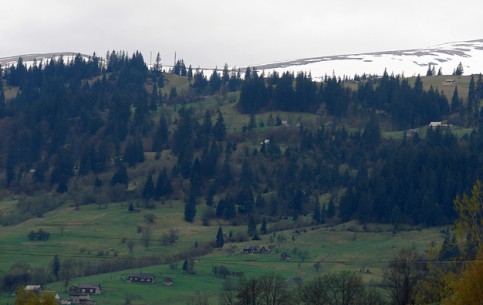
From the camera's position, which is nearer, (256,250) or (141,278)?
(141,278)

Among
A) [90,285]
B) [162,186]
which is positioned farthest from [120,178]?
[90,285]

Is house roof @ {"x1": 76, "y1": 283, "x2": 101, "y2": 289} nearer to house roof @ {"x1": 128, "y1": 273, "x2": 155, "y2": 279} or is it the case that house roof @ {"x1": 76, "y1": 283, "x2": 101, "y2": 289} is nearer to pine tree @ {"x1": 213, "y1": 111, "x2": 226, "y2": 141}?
house roof @ {"x1": 128, "y1": 273, "x2": 155, "y2": 279}

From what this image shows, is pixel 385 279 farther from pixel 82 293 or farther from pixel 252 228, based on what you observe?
pixel 252 228

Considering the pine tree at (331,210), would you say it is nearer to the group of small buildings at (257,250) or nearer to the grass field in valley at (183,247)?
the grass field in valley at (183,247)

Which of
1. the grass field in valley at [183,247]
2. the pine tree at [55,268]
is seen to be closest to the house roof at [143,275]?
the grass field in valley at [183,247]

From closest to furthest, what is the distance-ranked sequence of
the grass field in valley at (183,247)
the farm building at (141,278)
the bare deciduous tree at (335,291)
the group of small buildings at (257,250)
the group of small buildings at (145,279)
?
the bare deciduous tree at (335,291) → the grass field in valley at (183,247) → the group of small buildings at (145,279) → the farm building at (141,278) → the group of small buildings at (257,250)

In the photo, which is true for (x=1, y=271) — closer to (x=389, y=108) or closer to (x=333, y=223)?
(x=333, y=223)

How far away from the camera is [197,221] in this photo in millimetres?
139875

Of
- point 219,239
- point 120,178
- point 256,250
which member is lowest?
point 256,250

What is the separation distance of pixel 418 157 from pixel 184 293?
187 feet

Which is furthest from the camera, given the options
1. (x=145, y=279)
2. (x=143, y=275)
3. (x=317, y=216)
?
(x=317, y=216)

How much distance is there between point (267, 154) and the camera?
534ft

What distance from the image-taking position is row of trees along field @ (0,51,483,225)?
140 m

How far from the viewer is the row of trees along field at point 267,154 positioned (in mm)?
139500
